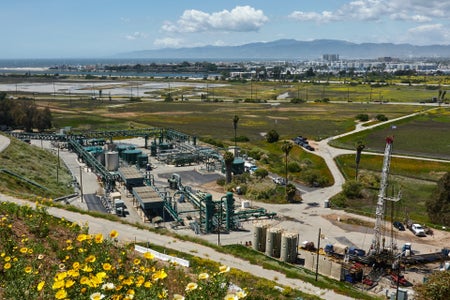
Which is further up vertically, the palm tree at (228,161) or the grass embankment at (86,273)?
the grass embankment at (86,273)

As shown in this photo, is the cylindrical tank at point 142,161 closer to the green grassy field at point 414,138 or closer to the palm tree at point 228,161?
the palm tree at point 228,161

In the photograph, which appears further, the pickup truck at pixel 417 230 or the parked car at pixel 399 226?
the parked car at pixel 399 226

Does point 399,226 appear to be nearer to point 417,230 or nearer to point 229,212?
point 417,230

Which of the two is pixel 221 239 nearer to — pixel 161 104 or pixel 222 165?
pixel 222 165

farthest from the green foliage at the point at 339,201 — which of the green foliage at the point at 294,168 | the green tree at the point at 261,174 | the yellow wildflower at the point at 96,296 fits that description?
the yellow wildflower at the point at 96,296

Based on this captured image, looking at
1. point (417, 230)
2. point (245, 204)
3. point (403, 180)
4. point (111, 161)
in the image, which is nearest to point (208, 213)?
point (245, 204)

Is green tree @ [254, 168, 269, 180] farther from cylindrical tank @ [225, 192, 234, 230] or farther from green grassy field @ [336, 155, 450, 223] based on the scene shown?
cylindrical tank @ [225, 192, 234, 230]

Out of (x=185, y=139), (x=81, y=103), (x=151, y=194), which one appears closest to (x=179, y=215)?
(x=151, y=194)
